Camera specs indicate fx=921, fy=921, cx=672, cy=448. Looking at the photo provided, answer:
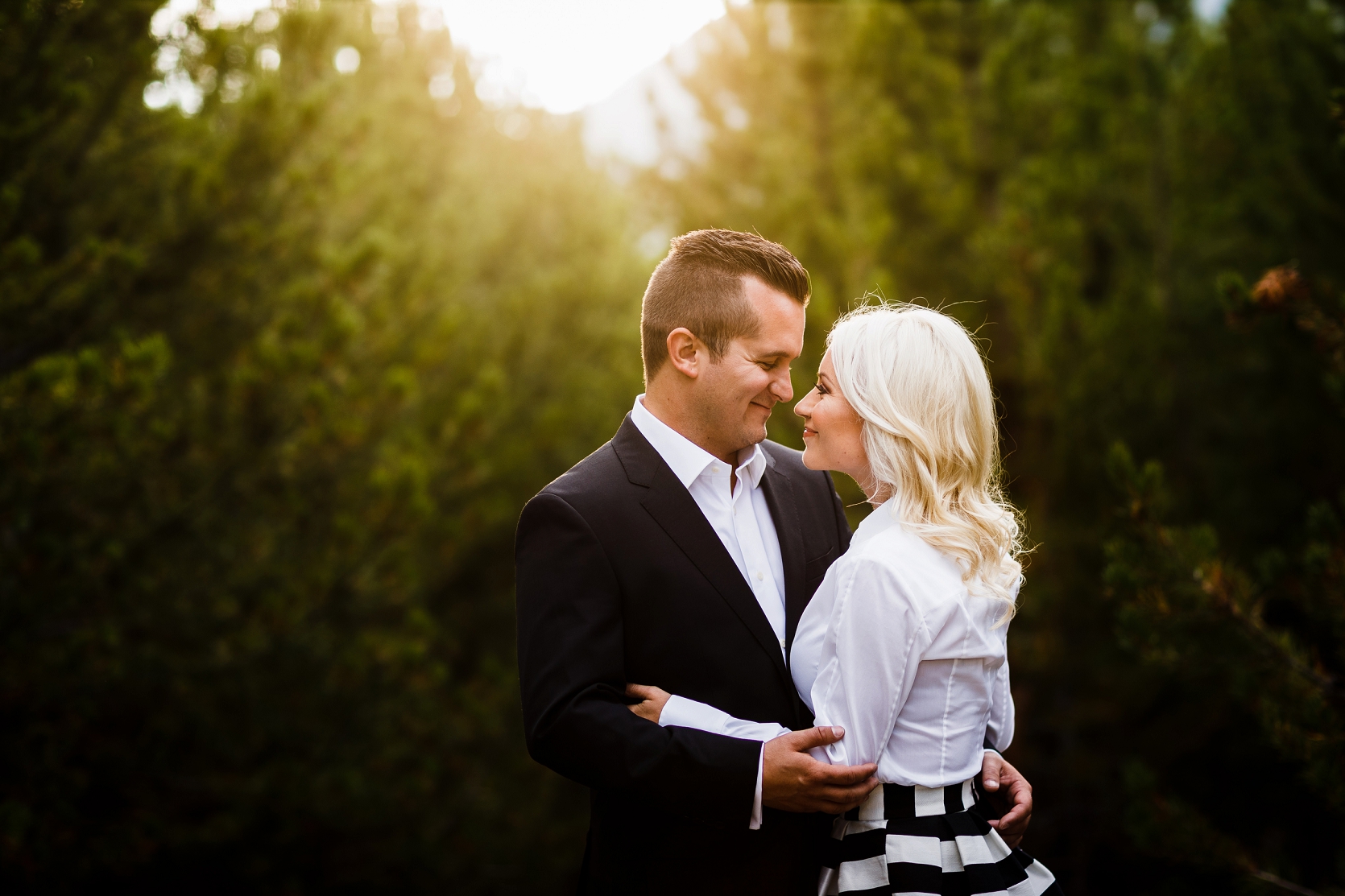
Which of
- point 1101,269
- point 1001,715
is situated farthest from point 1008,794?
point 1101,269

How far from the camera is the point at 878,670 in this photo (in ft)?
6.14

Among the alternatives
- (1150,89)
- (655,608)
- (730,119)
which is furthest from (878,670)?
(730,119)

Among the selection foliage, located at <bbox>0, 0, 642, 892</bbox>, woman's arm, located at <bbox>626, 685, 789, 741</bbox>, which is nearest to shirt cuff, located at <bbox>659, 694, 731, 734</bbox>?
woman's arm, located at <bbox>626, 685, 789, 741</bbox>

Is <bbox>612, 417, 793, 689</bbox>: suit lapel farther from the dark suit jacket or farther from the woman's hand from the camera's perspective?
the woman's hand

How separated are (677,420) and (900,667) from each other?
3.03 ft

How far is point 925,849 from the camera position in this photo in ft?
6.24

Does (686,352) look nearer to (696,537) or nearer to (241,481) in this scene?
(696,537)

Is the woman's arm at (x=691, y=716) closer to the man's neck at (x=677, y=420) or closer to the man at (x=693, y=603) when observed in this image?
the man at (x=693, y=603)

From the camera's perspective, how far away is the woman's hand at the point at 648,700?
2031mm

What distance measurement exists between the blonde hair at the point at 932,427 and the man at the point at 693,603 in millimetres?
414

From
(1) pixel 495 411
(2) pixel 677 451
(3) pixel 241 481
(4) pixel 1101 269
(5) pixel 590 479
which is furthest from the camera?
(1) pixel 495 411

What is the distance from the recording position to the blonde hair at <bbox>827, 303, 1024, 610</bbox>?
204 cm

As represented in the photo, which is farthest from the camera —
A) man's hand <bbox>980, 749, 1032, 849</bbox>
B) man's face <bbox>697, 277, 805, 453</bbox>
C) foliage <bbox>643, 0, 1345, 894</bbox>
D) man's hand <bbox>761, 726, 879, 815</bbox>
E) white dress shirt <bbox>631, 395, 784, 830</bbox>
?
foliage <bbox>643, 0, 1345, 894</bbox>

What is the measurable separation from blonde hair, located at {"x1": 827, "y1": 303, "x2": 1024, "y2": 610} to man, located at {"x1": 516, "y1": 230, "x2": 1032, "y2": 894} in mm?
414
